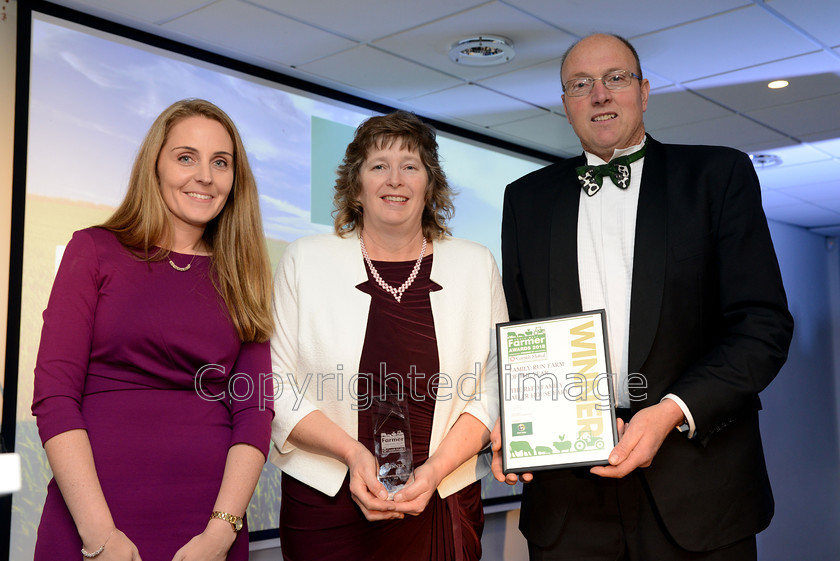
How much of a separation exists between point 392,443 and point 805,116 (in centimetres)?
467

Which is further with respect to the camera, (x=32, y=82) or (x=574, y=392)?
(x=32, y=82)

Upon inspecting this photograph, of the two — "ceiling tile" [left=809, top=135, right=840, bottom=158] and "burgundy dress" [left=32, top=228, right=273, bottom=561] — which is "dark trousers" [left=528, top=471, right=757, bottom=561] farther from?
"ceiling tile" [left=809, top=135, right=840, bottom=158]

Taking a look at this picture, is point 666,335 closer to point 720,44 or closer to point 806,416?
point 720,44

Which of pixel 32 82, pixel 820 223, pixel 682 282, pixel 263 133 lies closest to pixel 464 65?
pixel 263 133

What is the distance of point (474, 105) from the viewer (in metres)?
5.34

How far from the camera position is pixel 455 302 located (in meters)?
2.33

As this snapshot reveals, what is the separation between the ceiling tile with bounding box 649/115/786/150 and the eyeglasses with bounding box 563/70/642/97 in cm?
371

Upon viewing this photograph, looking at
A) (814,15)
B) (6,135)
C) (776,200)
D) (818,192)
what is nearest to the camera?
(6,135)

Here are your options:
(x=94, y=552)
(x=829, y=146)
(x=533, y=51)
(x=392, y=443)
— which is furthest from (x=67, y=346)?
(x=829, y=146)

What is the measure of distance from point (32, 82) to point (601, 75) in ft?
8.89

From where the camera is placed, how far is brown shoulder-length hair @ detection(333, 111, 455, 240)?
7.86 ft

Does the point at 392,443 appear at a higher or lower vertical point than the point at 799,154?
lower

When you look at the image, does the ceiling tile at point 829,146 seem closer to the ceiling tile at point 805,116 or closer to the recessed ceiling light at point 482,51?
the ceiling tile at point 805,116

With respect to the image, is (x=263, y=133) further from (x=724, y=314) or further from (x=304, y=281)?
(x=724, y=314)
